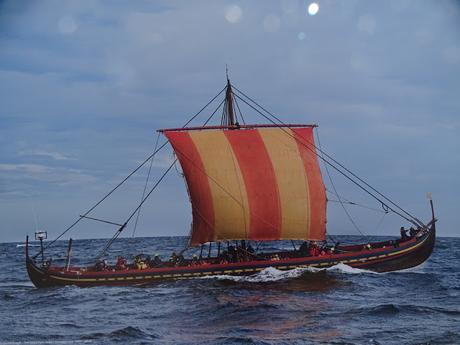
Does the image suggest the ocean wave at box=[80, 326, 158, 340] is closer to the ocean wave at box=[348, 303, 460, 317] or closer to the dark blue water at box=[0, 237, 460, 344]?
the dark blue water at box=[0, 237, 460, 344]

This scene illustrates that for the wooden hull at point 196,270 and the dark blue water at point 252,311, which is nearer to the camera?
the dark blue water at point 252,311

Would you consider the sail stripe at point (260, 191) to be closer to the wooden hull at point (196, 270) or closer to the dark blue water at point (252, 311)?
the wooden hull at point (196, 270)

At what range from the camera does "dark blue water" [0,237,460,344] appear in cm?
2106

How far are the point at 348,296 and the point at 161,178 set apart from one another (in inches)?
594

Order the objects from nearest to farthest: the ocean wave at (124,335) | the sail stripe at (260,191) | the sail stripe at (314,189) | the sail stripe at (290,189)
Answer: the ocean wave at (124,335) < the sail stripe at (260,191) < the sail stripe at (290,189) < the sail stripe at (314,189)

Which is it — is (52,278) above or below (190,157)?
below

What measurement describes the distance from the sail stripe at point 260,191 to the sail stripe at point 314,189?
94.2 inches

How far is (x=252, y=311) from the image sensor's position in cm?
2652

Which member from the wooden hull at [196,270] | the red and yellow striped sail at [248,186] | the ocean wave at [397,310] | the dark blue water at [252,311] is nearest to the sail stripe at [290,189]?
the red and yellow striped sail at [248,186]

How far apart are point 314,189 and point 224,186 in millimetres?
6222

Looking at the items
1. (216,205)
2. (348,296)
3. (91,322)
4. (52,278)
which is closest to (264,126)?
(216,205)

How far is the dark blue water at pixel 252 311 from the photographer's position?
69.1 ft

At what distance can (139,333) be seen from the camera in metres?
22.0

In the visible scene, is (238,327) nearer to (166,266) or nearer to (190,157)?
(166,266)
